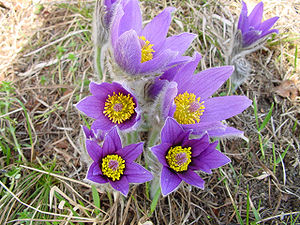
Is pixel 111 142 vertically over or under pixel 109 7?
under

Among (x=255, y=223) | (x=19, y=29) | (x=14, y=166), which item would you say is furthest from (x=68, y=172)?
(x=19, y=29)

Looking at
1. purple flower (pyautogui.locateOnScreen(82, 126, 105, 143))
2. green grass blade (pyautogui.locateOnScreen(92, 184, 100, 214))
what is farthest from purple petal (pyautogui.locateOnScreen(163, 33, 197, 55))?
green grass blade (pyautogui.locateOnScreen(92, 184, 100, 214))

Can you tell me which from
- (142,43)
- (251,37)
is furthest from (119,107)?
(251,37)

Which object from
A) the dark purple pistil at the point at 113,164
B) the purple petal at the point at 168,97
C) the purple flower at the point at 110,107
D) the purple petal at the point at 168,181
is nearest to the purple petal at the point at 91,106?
the purple flower at the point at 110,107

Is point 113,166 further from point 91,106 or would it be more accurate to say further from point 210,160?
point 210,160

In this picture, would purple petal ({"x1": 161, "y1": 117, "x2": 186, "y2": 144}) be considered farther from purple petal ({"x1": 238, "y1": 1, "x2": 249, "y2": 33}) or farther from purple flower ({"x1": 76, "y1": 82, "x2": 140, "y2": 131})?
purple petal ({"x1": 238, "y1": 1, "x2": 249, "y2": 33})

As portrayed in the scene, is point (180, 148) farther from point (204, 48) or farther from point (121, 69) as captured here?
point (204, 48)
